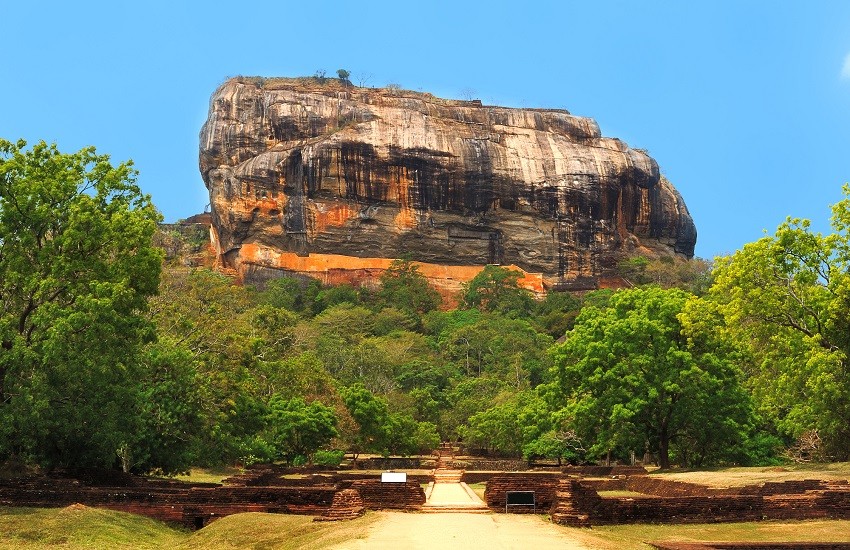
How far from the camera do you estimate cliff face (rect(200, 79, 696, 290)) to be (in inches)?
3278

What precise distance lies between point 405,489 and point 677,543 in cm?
627

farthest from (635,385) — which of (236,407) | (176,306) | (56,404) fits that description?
(56,404)

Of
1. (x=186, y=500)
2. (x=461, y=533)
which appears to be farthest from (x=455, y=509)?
(x=186, y=500)

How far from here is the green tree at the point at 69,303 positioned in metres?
19.5

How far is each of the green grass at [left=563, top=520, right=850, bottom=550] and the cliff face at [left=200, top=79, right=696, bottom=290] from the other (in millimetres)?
68638

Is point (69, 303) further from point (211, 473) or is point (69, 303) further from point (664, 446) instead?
point (664, 446)

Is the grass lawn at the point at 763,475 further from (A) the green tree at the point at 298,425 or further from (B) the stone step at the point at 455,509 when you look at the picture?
(A) the green tree at the point at 298,425

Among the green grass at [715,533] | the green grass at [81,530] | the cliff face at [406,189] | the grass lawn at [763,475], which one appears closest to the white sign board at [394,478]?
the green grass at [81,530]

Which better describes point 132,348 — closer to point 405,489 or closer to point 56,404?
point 56,404

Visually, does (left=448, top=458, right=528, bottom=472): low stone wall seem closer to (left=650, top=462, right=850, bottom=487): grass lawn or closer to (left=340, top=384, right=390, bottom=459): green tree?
(left=340, top=384, right=390, bottom=459): green tree

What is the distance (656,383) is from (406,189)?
5734cm

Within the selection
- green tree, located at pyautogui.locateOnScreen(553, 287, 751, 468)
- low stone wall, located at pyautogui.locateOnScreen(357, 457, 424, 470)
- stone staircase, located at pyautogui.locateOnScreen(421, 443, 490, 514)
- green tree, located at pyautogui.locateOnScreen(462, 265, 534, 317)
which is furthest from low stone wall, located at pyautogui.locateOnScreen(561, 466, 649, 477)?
green tree, located at pyautogui.locateOnScreen(462, 265, 534, 317)

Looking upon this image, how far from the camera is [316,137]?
84.7 metres

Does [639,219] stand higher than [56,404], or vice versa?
[639,219]
